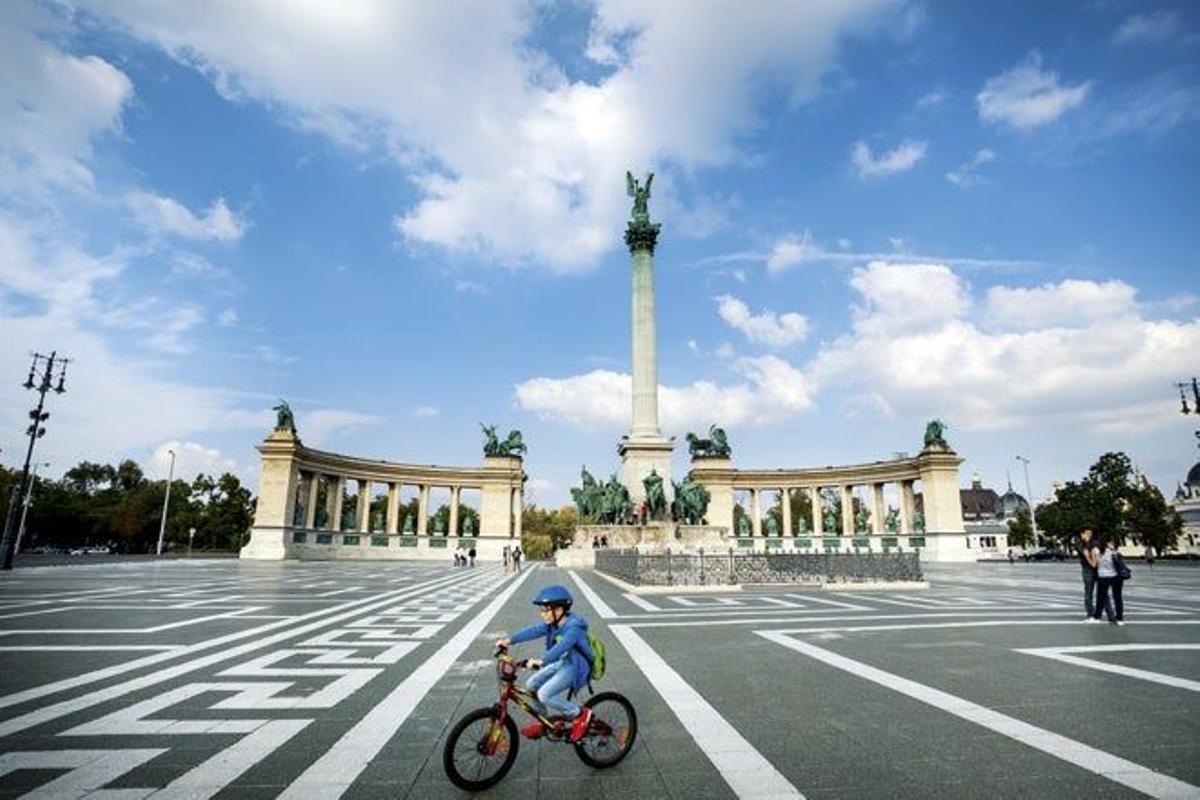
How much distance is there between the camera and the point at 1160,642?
1145cm

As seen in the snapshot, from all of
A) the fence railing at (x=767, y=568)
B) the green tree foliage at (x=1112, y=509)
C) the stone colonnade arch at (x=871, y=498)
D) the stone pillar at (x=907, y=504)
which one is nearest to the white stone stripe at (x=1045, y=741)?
the fence railing at (x=767, y=568)

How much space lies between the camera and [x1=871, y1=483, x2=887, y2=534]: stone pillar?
7150 cm

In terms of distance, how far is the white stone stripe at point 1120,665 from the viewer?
26.8 feet

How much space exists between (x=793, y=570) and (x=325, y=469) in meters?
52.7

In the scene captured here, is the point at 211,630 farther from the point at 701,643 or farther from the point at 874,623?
the point at 874,623

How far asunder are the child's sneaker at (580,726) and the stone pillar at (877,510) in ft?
241

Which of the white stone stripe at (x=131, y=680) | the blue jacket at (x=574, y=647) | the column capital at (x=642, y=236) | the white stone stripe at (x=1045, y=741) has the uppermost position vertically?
the column capital at (x=642, y=236)

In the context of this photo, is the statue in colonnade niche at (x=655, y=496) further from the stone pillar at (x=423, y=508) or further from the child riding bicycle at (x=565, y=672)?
the child riding bicycle at (x=565, y=672)

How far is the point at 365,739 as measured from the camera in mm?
5953

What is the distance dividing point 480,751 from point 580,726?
77cm

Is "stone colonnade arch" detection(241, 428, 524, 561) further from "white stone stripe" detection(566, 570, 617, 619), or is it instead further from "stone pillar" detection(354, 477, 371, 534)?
"white stone stripe" detection(566, 570, 617, 619)

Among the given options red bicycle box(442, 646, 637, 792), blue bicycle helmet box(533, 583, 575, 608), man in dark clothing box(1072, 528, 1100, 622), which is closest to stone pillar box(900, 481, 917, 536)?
man in dark clothing box(1072, 528, 1100, 622)

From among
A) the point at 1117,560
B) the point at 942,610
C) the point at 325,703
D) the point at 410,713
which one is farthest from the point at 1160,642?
the point at 325,703

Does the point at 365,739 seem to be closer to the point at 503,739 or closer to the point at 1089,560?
the point at 503,739
